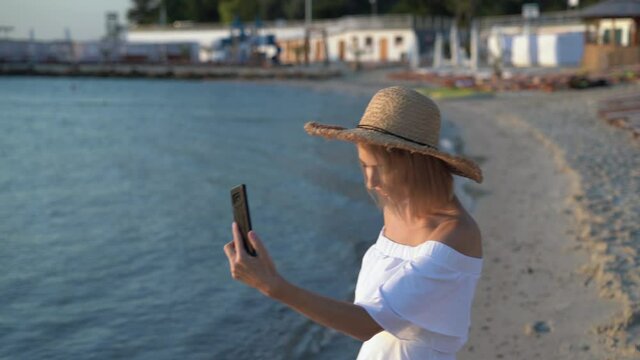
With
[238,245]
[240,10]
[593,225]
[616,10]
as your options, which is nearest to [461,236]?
[238,245]

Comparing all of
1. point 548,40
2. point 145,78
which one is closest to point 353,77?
point 548,40

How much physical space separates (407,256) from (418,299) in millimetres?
179

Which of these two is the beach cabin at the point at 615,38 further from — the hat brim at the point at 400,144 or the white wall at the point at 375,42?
the hat brim at the point at 400,144

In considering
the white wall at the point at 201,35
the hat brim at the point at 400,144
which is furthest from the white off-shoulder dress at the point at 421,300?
the white wall at the point at 201,35

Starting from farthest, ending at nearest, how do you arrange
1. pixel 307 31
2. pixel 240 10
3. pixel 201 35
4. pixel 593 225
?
pixel 240 10 < pixel 201 35 < pixel 307 31 < pixel 593 225

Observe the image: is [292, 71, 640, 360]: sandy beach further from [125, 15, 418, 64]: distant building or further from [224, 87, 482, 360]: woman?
[125, 15, 418, 64]: distant building

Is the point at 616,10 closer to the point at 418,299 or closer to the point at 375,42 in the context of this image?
the point at 418,299

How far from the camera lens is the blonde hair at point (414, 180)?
84.8 inches

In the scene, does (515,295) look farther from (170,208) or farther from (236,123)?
(236,123)

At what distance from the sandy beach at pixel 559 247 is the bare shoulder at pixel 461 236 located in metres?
3.00

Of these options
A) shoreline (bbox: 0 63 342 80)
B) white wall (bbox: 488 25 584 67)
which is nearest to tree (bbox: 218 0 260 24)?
shoreline (bbox: 0 63 342 80)

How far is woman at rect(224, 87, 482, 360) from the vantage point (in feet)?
6.58

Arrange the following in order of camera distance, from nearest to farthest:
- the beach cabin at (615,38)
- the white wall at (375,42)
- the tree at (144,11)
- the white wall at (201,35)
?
1. the beach cabin at (615,38)
2. the white wall at (375,42)
3. the white wall at (201,35)
4. the tree at (144,11)

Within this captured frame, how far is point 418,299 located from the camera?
2033 millimetres
